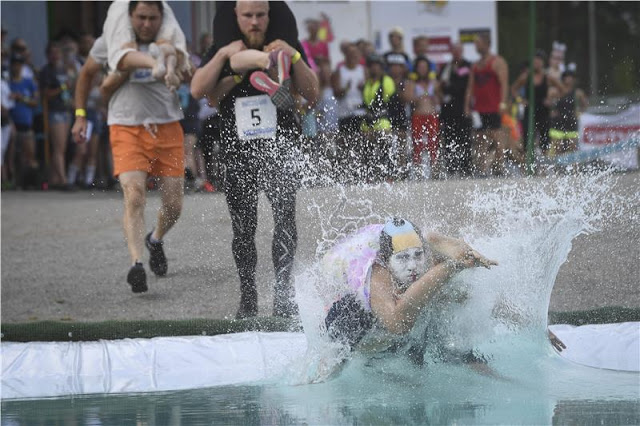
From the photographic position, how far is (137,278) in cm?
706

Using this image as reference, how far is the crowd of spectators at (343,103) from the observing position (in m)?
12.1

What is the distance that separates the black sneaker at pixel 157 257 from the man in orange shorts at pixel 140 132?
0.18 meters

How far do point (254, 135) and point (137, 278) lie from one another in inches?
51.4

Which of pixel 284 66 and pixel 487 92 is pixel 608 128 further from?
pixel 284 66

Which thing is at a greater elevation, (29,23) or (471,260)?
(29,23)

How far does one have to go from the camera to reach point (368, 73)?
12398mm

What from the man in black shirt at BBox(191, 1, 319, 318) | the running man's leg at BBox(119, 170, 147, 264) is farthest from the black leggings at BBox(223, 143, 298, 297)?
the running man's leg at BBox(119, 170, 147, 264)

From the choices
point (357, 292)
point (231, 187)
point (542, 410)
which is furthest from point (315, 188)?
point (542, 410)

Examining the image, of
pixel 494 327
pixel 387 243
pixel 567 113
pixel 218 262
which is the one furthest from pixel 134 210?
pixel 567 113

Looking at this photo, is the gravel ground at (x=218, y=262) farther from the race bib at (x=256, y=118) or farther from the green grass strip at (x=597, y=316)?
the race bib at (x=256, y=118)

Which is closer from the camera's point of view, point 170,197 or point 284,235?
point 284,235

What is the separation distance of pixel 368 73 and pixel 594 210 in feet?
21.8

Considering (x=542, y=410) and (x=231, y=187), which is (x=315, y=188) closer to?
(x=231, y=187)

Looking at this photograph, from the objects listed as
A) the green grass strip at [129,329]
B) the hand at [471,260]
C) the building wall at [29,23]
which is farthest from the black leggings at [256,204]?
the building wall at [29,23]
